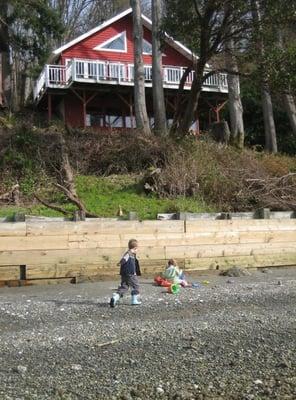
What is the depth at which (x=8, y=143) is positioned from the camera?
18812mm

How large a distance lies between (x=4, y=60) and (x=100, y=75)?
17.8 feet

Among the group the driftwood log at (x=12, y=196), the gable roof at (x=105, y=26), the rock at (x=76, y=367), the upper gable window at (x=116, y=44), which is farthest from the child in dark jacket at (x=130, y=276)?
the upper gable window at (x=116, y=44)

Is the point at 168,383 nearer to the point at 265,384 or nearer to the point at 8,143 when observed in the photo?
the point at 265,384

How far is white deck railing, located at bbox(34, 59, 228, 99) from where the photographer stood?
30.3 m

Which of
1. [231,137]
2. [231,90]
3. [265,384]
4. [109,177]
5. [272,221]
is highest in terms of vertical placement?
[231,90]

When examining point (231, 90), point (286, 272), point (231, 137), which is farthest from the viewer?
point (231, 90)

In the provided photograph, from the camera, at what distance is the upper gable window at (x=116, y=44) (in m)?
34.4

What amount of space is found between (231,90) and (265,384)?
2219cm

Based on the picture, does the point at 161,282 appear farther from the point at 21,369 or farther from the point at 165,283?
the point at 21,369

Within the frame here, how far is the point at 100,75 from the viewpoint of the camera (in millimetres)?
30719

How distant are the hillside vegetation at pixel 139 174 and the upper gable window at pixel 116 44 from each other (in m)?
15.1

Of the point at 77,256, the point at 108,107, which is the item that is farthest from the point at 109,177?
the point at 108,107

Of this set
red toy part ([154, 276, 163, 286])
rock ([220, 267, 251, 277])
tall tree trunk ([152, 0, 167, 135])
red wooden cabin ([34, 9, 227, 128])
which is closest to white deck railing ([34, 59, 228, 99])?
red wooden cabin ([34, 9, 227, 128])

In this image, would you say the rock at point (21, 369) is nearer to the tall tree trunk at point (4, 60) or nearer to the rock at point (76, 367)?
the rock at point (76, 367)
